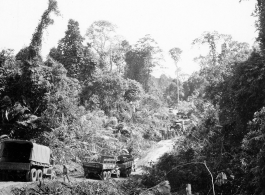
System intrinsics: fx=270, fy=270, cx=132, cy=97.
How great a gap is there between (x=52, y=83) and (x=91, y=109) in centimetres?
1091

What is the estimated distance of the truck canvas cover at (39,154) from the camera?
1630 cm

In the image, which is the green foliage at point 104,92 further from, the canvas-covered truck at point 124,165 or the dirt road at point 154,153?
the canvas-covered truck at point 124,165

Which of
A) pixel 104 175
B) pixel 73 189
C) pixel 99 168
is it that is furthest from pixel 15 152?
pixel 104 175

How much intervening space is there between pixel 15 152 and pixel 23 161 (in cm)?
121

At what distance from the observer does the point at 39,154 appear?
56.4 feet

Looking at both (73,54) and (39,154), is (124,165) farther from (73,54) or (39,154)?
(73,54)

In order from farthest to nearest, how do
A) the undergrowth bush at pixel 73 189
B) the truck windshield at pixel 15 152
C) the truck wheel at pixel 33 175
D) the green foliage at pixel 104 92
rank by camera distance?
1. the green foliage at pixel 104 92
2. the truck windshield at pixel 15 152
3. the truck wheel at pixel 33 175
4. the undergrowth bush at pixel 73 189

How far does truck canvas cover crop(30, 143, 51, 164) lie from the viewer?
16.3 metres

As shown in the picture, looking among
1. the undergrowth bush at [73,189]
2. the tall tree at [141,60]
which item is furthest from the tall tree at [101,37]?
the undergrowth bush at [73,189]

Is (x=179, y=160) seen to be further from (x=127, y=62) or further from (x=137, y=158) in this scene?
(x=127, y=62)

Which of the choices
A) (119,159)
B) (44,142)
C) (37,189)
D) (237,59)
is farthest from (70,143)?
(237,59)

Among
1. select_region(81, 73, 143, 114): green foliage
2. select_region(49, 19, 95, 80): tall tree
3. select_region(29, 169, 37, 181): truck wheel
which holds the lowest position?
select_region(29, 169, 37, 181): truck wheel

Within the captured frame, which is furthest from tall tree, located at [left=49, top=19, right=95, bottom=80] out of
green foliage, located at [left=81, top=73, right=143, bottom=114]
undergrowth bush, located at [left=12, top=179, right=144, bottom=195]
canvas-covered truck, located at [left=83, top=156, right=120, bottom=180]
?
undergrowth bush, located at [left=12, top=179, right=144, bottom=195]

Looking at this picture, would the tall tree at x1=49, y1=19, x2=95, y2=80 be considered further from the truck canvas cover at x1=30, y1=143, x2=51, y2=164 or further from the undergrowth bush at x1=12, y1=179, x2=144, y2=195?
the undergrowth bush at x1=12, y1=179, x2=144, y2=195
